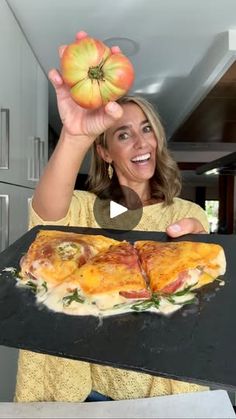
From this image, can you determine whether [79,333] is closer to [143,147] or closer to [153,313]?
[153,313]

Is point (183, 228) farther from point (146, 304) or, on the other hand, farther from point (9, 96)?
point (9, 96)

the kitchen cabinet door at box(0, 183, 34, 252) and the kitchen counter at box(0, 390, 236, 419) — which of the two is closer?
the kitchen counter at box(0, 390, 236, 419)

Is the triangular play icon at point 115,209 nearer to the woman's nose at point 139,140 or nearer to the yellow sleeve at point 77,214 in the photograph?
the yellow sleeve at point 77,214

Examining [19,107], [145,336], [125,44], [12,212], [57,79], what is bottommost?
[145,336]

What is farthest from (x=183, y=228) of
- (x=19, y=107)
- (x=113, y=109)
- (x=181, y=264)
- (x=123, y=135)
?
(x=19, y=107)

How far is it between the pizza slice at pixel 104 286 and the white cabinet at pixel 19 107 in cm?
102

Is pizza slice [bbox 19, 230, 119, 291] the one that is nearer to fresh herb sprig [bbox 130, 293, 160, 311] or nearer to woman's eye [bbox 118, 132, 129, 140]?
fresh herb sprig [bbox 130, 293, 160, 311]

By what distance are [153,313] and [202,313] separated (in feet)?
0.23

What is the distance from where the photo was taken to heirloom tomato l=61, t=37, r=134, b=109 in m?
0.59

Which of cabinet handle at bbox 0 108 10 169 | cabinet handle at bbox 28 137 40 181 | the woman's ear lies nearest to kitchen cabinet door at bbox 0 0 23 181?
cabinet handle at bbox 0 108 10 169

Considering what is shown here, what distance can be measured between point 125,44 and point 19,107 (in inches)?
26.3

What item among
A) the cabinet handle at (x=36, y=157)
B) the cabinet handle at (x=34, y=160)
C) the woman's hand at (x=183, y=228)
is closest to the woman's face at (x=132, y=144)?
the woman's hand at (x=183, y=228)

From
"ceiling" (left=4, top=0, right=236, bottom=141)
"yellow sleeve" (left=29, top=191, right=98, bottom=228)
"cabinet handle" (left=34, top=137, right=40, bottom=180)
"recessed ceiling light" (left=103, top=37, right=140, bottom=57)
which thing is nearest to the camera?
"yellow sleeve" (left=29, top=191, right=98, bottom=228)

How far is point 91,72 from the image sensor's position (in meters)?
0.59
